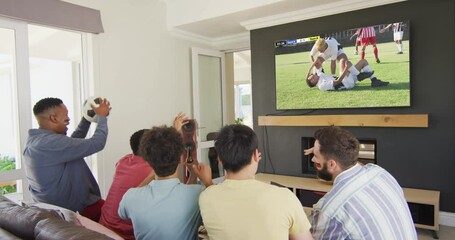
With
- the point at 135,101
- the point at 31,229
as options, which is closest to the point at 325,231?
the point at 31,229

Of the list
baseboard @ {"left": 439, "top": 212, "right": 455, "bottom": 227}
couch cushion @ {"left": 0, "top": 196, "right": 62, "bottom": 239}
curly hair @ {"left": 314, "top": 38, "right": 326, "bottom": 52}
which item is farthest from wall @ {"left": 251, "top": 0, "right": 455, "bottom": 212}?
couch cushion @ {"left": 0, "top": 196, "right": 62, "bottom": 239}

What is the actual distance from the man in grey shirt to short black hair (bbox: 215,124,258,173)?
1099 millimetres

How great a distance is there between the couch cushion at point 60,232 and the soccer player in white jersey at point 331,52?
3140 mm

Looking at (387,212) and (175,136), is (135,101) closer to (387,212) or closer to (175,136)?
(175,136)

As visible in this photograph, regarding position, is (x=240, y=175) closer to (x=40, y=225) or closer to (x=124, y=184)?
(x=124, y=184)

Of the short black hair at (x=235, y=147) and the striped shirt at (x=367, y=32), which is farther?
the striped shirt at (x=367, y=32)

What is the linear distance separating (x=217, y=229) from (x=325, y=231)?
44 centimetres

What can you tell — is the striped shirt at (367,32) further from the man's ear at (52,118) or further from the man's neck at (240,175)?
the man's ear at (52,118)

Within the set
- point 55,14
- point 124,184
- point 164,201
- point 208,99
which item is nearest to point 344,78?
point 208,99

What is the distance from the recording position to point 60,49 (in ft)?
14.1

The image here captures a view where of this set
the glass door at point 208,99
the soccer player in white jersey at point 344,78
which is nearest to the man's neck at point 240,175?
the soccer player in white jersey at point 344,78

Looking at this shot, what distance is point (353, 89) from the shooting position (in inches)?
138

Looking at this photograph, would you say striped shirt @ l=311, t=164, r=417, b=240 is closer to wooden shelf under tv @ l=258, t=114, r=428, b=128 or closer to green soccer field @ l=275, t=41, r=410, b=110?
wooden shelf under tv @ l=258, t=114, r=428, b=128

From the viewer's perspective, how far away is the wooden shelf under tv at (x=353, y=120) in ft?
10.4
